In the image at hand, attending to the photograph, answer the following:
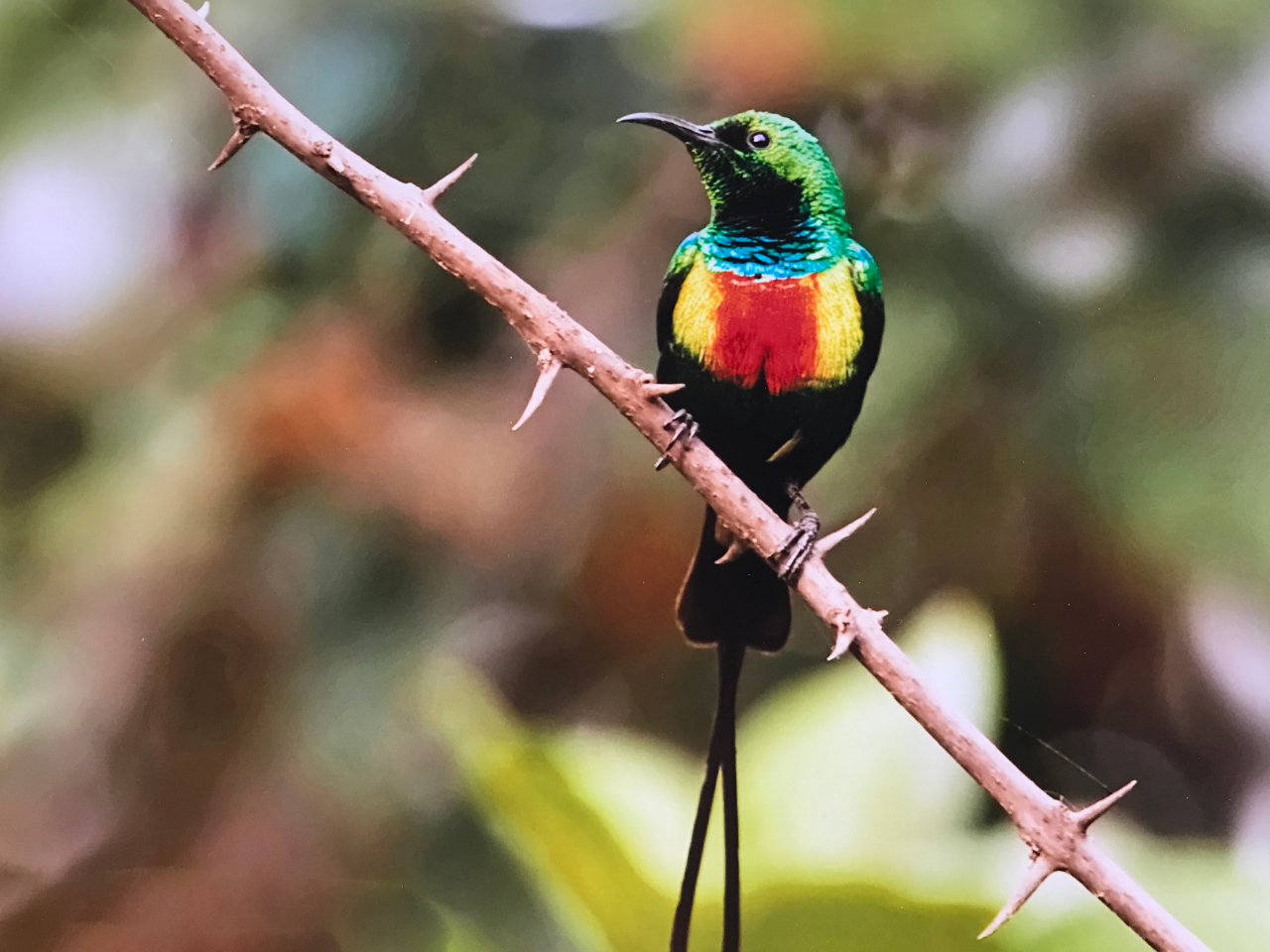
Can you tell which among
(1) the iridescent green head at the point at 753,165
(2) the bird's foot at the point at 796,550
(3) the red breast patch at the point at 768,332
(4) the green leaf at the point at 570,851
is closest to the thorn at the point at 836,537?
(2) the bird's foot at the point at 796,550

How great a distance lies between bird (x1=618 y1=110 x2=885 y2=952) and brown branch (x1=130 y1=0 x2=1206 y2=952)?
47 mm

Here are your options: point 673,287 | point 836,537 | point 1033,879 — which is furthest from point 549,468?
point 1033,879

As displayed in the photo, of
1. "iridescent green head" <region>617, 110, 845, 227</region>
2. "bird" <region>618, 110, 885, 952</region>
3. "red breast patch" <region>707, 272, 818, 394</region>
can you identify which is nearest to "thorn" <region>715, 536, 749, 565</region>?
"bird" <region>618, 110, 885, 952</region>

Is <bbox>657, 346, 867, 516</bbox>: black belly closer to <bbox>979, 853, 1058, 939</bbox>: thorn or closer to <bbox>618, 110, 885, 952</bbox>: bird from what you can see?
<bbox>618, 110, 885, 952</bbox>: bird

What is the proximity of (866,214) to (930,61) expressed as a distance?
17 centimetres

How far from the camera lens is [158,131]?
0.98 meters

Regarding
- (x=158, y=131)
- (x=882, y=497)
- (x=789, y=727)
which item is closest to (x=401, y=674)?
(x=789, y=727)

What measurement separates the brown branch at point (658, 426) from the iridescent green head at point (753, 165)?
157mm

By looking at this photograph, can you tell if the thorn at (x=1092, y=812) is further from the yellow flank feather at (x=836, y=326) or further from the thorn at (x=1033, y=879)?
the yellow flank feather at (x=836, y=326)

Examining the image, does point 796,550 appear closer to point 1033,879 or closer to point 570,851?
point 1033,879

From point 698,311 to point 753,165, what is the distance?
101 millimetres

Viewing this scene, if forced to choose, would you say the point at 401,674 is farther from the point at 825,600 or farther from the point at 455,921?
the point at 825,600

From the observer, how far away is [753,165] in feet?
2.16

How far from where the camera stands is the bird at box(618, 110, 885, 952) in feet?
2.16
